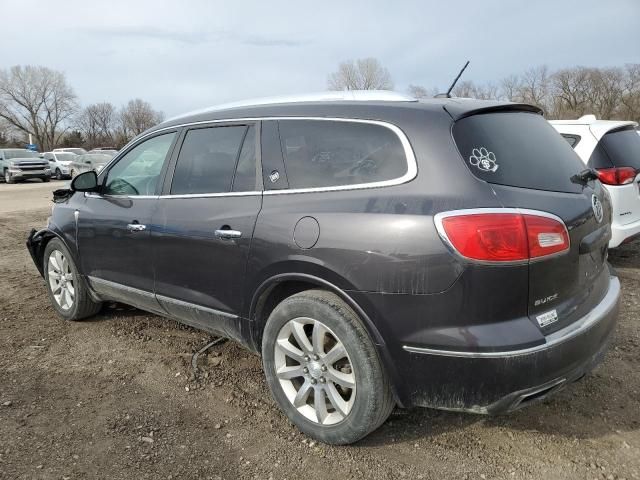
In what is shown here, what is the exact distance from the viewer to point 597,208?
2707mm

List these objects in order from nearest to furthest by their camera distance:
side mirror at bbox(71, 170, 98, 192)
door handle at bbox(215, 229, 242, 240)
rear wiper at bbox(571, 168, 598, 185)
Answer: rear wiper at bbox(571, 168, 598, 185)
door handle at bbox(215, 229, 242, 240)
side mirror at bbox(71, 170, 98, 192)

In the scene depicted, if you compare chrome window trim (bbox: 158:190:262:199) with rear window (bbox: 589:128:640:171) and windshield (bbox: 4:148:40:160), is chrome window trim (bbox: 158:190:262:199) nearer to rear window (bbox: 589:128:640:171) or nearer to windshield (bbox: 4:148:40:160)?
rear window (bbox: 589:128:640:171)

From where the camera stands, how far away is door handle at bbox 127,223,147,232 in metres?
3.62

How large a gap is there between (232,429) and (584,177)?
2.36 m

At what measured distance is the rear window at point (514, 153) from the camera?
7.82 feet

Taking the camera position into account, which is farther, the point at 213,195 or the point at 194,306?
the point at 194,306

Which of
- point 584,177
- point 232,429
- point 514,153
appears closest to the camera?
point 514,153

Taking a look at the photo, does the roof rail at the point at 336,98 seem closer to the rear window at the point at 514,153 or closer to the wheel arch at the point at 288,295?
the rear window at the point at 514,153

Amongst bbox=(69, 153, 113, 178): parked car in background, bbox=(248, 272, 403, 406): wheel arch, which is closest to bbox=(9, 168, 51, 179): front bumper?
bbox=(69, 153, 113, 178): parked car in background

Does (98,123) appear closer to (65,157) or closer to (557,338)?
(65,157)

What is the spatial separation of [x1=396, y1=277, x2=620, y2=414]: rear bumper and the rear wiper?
72cm

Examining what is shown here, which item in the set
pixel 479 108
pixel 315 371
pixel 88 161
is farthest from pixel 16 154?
pixel 479 108

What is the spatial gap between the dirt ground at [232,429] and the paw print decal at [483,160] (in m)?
1.43

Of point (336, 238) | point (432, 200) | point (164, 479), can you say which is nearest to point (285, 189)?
point (336, 238)
